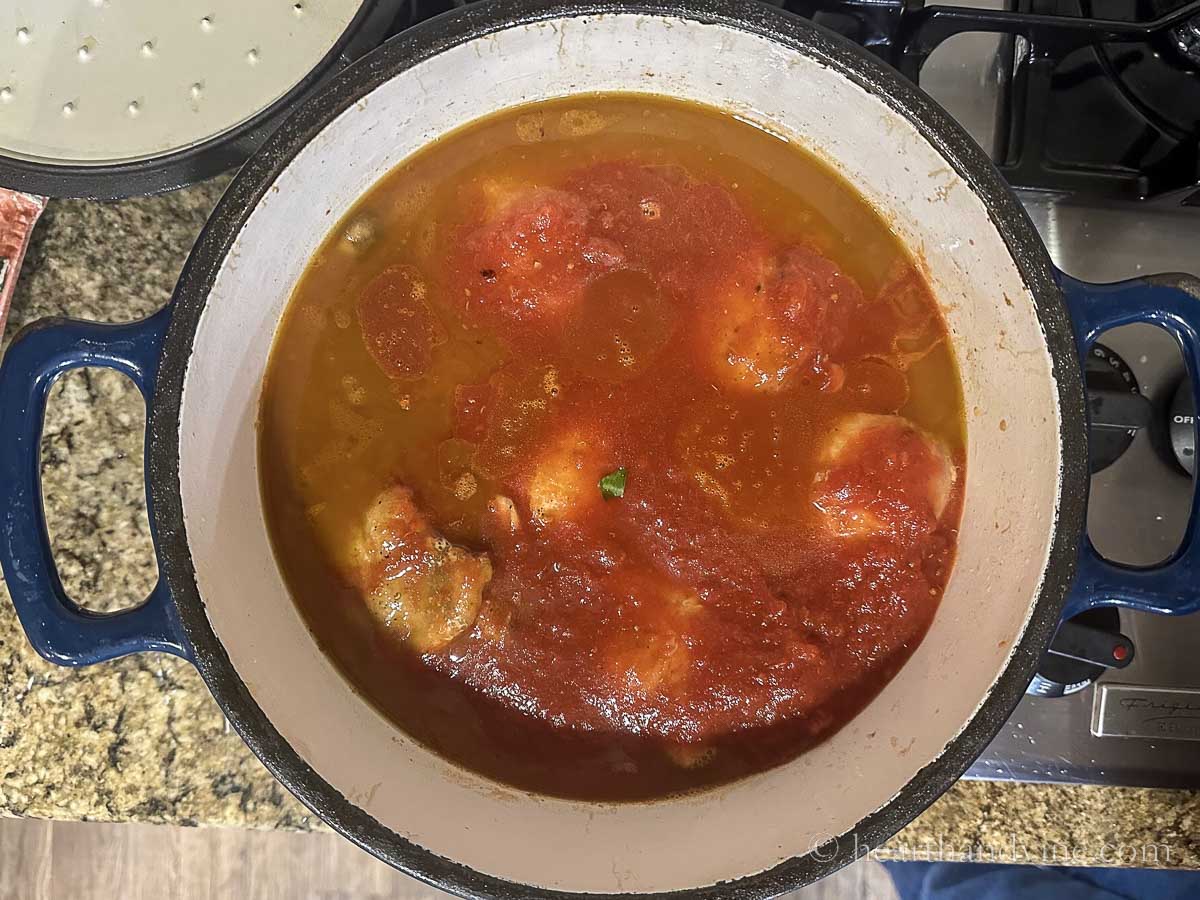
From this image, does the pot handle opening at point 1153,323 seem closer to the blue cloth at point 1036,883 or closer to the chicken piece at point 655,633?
the chicken piece at point 655,633

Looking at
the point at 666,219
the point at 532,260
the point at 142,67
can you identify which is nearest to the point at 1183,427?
the point at 666,219

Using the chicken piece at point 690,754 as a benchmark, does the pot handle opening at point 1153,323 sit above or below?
above

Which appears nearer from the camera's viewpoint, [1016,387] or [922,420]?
[1016,387]

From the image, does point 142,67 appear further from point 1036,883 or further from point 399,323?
point 1036,883

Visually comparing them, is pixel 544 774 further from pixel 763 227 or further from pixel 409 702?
pixel 763 227

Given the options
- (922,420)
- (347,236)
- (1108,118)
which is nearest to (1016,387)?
(922,420)

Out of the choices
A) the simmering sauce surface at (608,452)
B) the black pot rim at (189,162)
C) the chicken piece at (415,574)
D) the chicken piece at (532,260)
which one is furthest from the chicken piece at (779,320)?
the black pot rim at (189,162)
